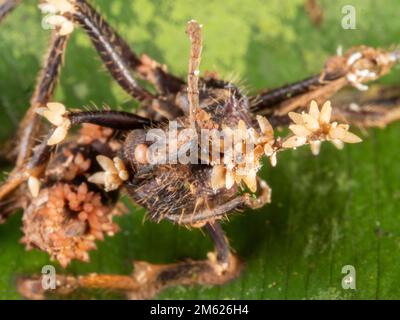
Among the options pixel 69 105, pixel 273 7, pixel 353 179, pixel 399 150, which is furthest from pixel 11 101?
pixel 399 150

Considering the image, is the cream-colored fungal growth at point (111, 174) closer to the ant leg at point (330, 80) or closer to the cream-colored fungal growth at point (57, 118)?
the cream-colored fungal growth at point (57, 118)

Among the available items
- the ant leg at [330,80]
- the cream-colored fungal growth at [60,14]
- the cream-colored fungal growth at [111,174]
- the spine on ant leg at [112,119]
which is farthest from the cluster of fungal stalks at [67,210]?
the ant leg at [330,80]

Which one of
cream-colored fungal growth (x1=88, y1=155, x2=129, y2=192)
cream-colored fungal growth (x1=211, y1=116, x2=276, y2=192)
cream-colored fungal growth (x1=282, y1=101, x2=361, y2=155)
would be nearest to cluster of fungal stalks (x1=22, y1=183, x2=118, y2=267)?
cream-colored fungal growth (x1=88, y1=155, x2=129, y2=192)

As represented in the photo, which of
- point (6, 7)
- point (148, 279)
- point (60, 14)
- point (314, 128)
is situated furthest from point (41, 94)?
point (314, 128)

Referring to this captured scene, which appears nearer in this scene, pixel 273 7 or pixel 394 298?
pixel 394 298

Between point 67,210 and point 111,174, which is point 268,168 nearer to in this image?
point 111,174

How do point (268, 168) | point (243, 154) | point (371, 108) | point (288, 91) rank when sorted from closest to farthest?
point (243, 154) < point (288, 91) < point (268, 168) < point (371, 108)
